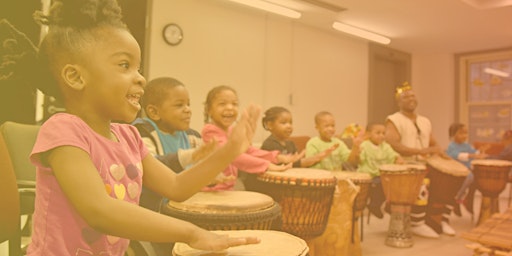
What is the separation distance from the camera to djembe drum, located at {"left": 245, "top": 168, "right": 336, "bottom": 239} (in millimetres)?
2910

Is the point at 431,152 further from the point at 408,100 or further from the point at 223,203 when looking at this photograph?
the point at 223,203

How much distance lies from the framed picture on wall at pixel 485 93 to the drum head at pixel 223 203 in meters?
8.83

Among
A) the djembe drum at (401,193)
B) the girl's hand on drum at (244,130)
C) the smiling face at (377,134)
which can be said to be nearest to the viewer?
the girl's hand on drum at (244,130)

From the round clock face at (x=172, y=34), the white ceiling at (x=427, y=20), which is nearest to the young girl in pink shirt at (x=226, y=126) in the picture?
the round clock face at (x=172, y=34)

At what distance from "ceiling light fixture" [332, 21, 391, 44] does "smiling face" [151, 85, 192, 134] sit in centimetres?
556

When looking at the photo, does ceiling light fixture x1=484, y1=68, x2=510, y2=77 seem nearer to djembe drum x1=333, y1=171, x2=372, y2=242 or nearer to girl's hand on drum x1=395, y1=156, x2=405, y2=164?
girl's hand on drum x1=395, y1=156, x2=405, y2=164

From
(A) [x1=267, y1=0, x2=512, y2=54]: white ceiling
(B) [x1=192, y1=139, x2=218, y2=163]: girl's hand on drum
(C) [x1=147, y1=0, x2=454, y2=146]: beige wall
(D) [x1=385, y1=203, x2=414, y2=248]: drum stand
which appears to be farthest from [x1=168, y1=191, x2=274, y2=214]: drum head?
(A) [x1=267, y1=0, x2=512, y2=54]: white ceiling

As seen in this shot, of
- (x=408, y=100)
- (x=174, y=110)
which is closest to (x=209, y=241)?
(x=174, y=110)

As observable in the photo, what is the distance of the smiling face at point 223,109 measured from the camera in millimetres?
3072

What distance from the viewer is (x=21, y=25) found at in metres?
3.50

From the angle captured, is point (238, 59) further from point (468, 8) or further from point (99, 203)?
point (99, 203)

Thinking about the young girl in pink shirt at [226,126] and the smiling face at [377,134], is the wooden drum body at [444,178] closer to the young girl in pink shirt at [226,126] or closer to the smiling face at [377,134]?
the smiling face at [377,134]

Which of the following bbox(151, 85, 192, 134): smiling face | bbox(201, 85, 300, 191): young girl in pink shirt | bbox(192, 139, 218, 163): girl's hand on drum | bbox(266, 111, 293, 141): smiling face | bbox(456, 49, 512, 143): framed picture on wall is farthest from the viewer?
bbox(456, 49, 512, 143): framed picture on wall

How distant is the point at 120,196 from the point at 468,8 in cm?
692
